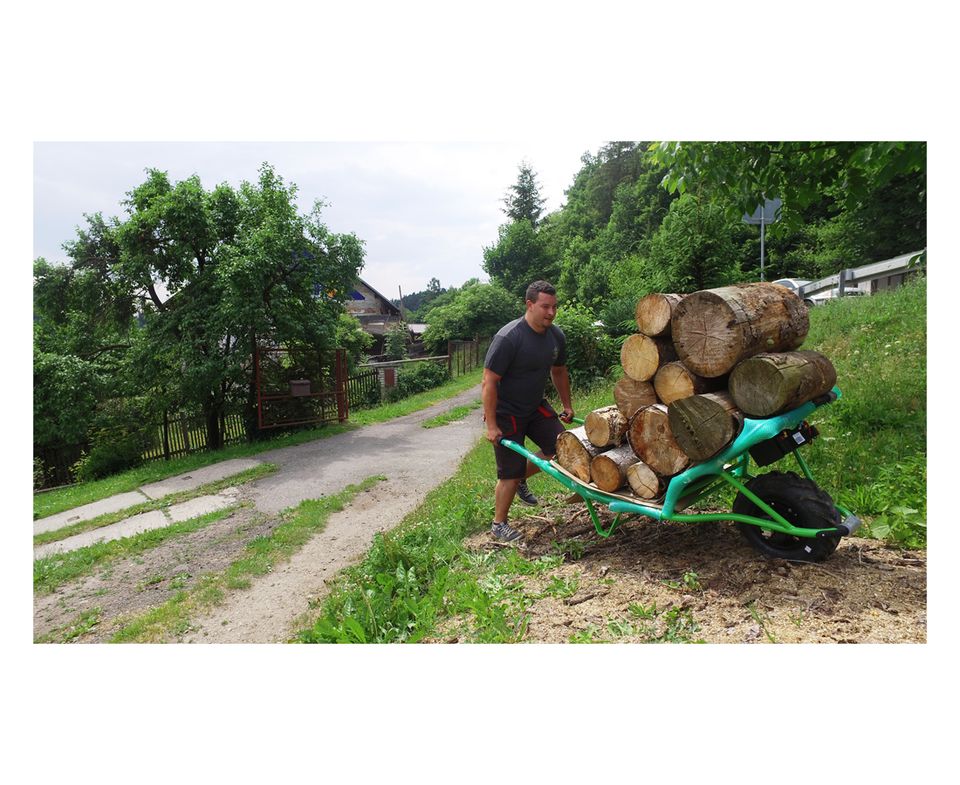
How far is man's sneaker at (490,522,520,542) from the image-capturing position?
3.60 m

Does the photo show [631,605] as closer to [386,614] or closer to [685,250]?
[386,614]

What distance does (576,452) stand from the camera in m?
3.29

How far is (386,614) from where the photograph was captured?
295cm

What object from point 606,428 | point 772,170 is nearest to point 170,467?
point 606,428

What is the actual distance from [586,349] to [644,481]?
6.50m

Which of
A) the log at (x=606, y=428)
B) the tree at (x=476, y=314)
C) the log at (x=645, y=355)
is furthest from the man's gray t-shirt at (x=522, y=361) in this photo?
the tree at (x=476, y=314)

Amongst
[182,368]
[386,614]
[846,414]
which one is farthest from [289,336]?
[846,414]

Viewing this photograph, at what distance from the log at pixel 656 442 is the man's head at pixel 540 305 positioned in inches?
35.5

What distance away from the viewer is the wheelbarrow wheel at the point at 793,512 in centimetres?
252

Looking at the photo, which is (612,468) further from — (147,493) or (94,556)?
(147,493)

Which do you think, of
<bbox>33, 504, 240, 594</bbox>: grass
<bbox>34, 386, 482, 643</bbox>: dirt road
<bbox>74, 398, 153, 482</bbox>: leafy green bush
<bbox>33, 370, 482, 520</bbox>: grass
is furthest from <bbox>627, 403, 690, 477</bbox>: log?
<bbox>74, 398, 153, 482</bbox>: leafy green bush

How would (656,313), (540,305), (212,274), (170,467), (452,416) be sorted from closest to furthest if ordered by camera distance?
(656,313)
(540,305)
(170,467)
(212,274)
(452,416)

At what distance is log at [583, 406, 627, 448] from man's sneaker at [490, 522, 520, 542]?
2.78 ft

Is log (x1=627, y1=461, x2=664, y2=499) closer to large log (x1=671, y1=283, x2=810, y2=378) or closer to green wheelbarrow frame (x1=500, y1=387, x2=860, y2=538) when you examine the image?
green wheelbarrow frame (x1=500, y1=387, x2=860, y2=538)
